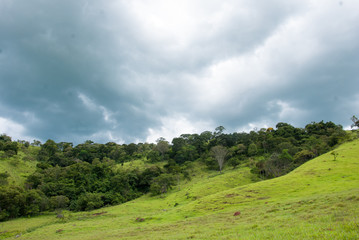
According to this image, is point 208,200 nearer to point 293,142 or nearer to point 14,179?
point 293,142

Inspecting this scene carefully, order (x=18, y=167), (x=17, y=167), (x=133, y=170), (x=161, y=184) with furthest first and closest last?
(x=133, y=170) → (x=18, y=167) → (x=17, y=167) → (x=161, y=184)

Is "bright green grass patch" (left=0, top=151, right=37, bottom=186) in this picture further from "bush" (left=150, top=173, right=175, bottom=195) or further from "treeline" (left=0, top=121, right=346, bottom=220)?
"bush" (left=150, top=173, right=175, bottom=195)

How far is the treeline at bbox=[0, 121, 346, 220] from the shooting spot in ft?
222

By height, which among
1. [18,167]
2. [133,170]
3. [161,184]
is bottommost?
[161,184]

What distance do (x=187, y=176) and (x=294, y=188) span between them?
6066 cm

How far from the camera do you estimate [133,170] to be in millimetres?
97250

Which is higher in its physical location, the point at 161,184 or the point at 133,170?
the point at 133,170

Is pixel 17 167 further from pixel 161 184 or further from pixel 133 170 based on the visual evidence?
pixel 161 184

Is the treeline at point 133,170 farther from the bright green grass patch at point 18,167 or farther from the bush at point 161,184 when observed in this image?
the bright green grass patch at point 18,167

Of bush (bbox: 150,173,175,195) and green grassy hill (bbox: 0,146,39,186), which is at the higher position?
green grassy hill (bbox: 0,146,39,186)

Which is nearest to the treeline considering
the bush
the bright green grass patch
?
the bush

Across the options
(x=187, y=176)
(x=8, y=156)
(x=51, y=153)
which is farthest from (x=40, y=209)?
(x=51, y=153)

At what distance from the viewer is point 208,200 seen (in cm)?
4334

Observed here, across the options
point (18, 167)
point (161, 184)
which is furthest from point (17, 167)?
point (161, 184)
